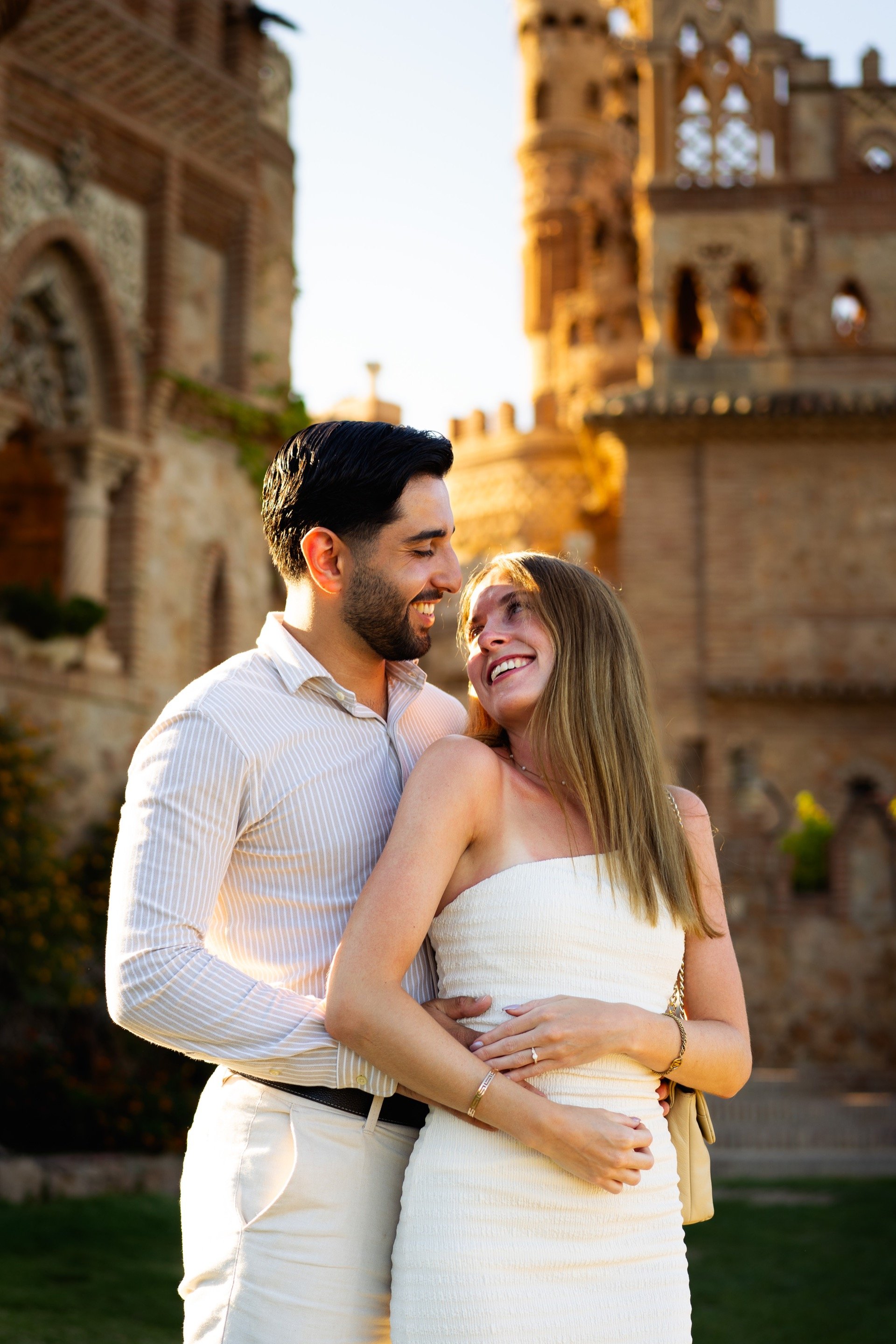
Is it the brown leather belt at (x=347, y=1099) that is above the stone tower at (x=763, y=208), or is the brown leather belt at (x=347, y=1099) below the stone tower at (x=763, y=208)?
below

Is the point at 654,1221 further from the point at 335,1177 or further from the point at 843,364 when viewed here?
the point at 843,364

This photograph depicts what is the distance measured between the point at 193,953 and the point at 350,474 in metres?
0.87

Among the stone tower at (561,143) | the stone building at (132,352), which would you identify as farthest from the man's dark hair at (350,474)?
the stone tower at (561,143)

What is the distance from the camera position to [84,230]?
51.6 ft

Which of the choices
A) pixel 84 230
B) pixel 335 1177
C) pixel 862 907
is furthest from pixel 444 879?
pixel 862 907

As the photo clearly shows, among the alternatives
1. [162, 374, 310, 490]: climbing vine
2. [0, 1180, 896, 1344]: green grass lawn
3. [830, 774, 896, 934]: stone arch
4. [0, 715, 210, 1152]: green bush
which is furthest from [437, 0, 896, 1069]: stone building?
[0, 1180, 896, 1344]: green grass lawn

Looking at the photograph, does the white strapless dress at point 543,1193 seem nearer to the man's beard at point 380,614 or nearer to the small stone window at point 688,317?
the man's beard at point 380,614

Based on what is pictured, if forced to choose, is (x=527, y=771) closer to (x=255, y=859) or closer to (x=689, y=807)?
(x=689, y=807)

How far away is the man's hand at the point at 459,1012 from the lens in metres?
2.50

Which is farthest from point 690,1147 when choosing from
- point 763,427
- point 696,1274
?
point 763,427

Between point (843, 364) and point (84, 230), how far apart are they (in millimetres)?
13607

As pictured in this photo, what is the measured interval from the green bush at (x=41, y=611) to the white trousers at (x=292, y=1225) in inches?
481

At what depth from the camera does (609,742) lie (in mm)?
2613

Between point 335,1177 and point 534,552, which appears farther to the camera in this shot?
point 534,552
